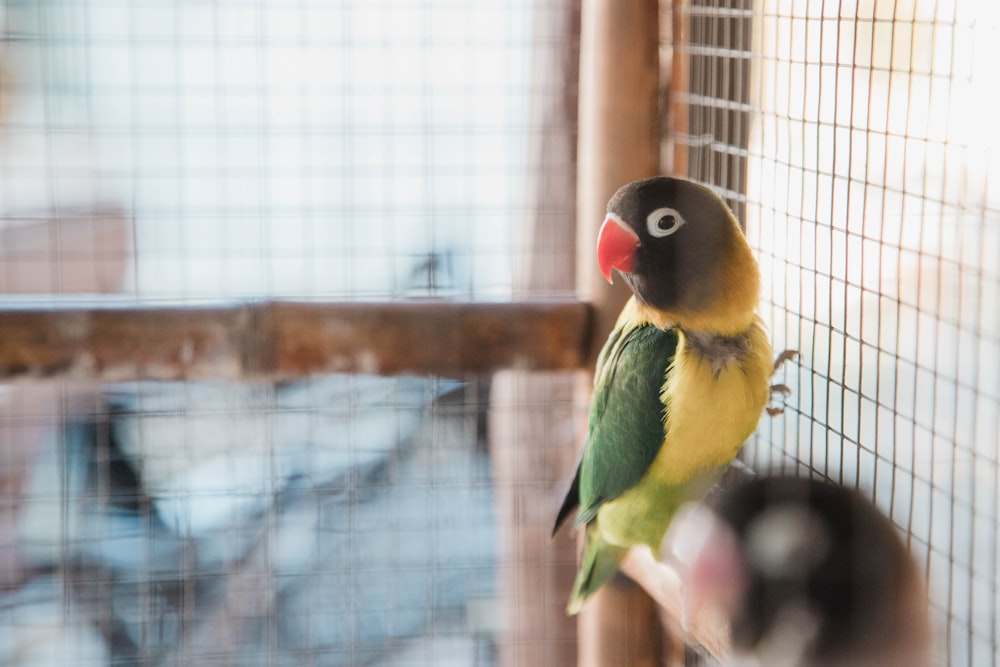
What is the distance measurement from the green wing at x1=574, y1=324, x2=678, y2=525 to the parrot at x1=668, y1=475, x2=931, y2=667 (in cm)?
14

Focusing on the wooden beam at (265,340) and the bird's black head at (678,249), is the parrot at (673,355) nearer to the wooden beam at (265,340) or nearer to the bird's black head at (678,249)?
the bird's black head at (678,249)

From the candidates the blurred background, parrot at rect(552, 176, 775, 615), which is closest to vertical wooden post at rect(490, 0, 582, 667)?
the blurred background

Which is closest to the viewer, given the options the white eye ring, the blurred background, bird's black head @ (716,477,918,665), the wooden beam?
bird's black head @ (716,477,918,665)

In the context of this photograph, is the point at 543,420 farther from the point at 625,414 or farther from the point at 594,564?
the point at 625,414

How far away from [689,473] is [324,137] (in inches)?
25.0

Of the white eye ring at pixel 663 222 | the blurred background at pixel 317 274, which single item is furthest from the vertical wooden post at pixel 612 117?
the white eye ring at pixel 663 222

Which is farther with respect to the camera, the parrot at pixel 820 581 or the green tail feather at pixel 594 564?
the green tail feather at pixel 594 564

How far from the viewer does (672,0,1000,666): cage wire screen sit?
24.6 inches

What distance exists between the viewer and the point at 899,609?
548 millimetres

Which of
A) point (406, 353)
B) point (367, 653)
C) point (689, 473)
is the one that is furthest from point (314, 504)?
point (689, 473)

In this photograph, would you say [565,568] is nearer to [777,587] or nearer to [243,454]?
[243,454]

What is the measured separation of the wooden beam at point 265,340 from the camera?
0.86m

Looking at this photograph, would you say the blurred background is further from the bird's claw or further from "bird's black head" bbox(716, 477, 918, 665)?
"bird's black head" bbox(716, 477, 918, 665)

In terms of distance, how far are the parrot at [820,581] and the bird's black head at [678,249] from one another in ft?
0.48
